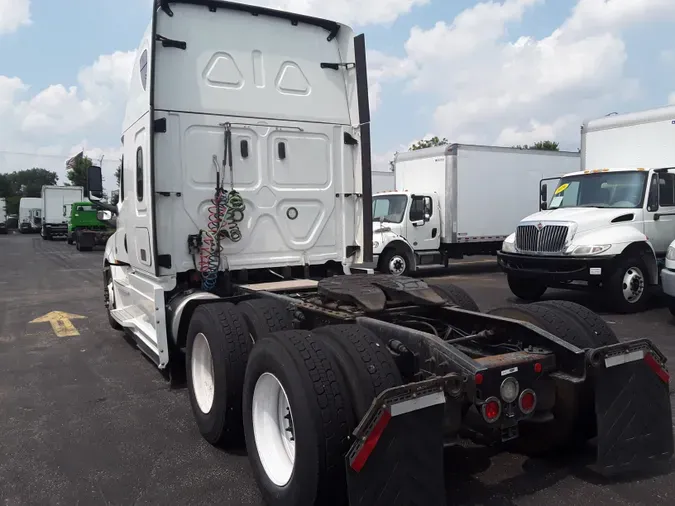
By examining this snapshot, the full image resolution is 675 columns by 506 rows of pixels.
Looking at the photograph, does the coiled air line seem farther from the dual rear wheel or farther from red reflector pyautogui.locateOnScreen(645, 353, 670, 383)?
red reflector pyautogui.locateOnScreen(645, 353, 670, 383)

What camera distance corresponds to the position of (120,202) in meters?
7.12

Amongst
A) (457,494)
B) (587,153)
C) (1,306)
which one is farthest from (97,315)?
(587,153)

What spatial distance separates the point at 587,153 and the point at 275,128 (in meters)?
8.27

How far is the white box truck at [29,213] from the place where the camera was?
50.5 m

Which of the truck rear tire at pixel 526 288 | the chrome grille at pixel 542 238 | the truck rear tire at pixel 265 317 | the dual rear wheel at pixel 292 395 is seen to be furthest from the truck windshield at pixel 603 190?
the dual rear wheel at pixel 292 395

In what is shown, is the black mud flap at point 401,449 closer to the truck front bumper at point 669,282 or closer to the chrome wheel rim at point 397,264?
the truck front bumper at point 669,282

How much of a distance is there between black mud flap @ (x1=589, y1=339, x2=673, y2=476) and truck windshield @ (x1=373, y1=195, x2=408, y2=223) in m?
11.3

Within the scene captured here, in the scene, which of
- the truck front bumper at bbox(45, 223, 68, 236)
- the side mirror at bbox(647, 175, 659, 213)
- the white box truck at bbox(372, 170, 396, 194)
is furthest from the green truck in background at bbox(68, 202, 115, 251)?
the side mirror at bbox(647, 175, 659, 213)

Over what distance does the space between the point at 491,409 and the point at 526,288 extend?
8.22 m

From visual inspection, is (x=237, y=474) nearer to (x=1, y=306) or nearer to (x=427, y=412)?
(x=427, y=412)

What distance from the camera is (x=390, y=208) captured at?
1484 centimetres

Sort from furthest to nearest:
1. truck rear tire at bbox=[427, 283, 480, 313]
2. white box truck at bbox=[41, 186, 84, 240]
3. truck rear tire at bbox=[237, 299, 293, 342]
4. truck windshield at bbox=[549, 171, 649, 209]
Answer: white box truck at bbox=[41, 186, 84, 240]
truck windshield at bbox=[549, 171, 649, 209]
truck rear tire at bbox=[427, 283, 480, 313]
truck rear tire at bbox=[237, 299, 293, 342]

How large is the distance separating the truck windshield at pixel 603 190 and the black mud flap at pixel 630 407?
752 centimetres

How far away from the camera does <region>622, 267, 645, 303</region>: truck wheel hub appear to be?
30.5 ft
